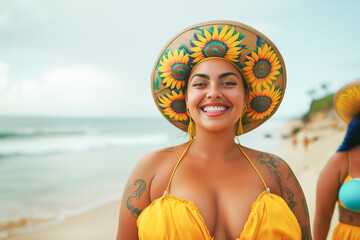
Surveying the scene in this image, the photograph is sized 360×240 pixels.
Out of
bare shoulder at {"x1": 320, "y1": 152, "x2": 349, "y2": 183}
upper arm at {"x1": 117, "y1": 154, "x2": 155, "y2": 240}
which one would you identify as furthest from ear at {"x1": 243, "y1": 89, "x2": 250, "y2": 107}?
bare shoulder at {"x1": 320, "y1": 152, "x2": 349, "y2": 183}

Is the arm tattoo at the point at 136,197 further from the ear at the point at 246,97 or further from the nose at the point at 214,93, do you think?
the ear at the point at 246,97

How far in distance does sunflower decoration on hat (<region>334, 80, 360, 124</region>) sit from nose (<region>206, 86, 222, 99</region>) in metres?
1.51

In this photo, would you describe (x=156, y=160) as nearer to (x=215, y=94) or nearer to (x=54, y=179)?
(x=215, y=94)

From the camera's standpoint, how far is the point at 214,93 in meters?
1.72

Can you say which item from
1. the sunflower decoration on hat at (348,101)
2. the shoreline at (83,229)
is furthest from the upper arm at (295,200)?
the shoreline at (83,229)

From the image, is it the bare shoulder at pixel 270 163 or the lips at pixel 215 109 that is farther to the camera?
the bare shoulder at pixel 270 163

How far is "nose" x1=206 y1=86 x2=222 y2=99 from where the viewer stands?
1719 millimetres

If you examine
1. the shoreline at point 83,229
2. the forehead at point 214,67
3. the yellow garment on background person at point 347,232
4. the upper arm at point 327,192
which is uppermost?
the forehead at point 214,67

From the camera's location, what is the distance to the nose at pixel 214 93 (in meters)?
1.72

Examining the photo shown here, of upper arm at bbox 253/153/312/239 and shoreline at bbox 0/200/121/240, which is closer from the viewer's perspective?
upper arm at bbox 253/153/312/239

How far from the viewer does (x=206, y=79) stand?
1.80m

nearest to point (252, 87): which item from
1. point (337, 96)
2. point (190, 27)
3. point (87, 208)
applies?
point (190, 27)

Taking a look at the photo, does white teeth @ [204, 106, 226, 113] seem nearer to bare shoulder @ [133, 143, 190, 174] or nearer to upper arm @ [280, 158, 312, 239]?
bare shoulder @ [133, 143, 190, 174]

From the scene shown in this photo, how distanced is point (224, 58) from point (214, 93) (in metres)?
0.29
